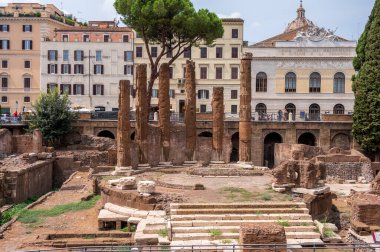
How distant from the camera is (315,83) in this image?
4834cm

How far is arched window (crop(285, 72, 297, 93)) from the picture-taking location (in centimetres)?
4834

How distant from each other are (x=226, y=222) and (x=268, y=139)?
29.3m

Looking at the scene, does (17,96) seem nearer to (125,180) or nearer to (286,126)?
(286,126)

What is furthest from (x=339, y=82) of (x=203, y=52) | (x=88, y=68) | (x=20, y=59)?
(x=20, y=59)

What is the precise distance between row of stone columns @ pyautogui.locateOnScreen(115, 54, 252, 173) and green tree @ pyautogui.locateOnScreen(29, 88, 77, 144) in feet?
41.2

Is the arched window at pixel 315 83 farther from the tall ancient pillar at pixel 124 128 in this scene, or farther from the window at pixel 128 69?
the tall ancient pillar at pixel 124 128

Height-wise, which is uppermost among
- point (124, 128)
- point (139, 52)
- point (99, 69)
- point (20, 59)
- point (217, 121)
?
point (139, 52)

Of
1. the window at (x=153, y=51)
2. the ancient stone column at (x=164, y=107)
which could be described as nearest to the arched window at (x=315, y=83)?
the window at (x=153, y=51)

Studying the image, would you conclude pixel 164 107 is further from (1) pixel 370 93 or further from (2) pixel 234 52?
(2) pixel 234 52

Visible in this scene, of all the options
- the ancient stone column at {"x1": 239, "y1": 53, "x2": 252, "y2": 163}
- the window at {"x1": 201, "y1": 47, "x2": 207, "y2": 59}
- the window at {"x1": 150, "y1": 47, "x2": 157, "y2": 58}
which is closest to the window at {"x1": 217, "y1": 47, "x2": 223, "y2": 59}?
the window at {"x1": 201, "y1": 47, "x2": 207, "y2": 59}

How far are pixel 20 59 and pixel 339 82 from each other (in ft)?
108

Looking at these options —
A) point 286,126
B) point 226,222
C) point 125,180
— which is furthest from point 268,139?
point 226,222

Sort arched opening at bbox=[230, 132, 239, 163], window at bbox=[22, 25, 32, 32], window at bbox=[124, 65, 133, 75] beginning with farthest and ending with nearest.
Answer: window at bbox=[22, 25, 32, 32]
window at bbox=[124, 65, 133, 75]
arched opening at bbox=[230, 132, 239, 163]

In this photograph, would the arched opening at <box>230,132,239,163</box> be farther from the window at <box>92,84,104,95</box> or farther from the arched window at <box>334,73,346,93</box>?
the window at <box>92,84,104,95</box>
